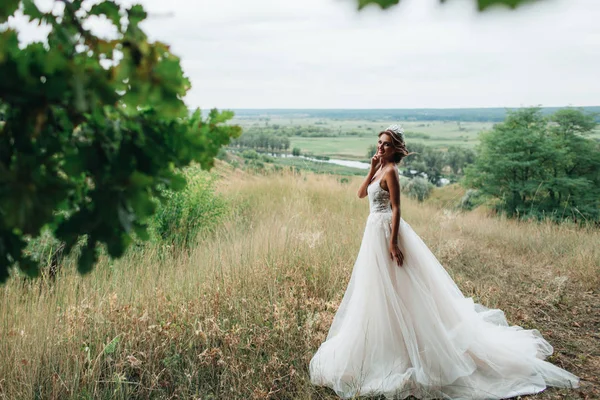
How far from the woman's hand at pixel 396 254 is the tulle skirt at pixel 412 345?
0.18 feet

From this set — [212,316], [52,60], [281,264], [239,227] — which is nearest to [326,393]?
[212,316]

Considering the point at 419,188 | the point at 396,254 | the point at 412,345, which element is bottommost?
the point at 419,188

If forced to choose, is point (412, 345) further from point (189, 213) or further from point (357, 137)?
point (357, 137)

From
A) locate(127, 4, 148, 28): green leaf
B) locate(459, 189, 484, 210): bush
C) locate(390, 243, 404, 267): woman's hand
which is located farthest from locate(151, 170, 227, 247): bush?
locate(459, 189, 484, 210): bush

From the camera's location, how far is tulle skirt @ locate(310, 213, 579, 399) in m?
3.84

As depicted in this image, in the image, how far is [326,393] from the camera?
3738mm

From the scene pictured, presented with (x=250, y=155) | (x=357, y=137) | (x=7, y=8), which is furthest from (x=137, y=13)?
(x=357, y=137)

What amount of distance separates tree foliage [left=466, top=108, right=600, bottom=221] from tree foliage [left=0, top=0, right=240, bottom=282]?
1564 cm

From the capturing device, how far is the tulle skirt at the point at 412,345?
3.84 m

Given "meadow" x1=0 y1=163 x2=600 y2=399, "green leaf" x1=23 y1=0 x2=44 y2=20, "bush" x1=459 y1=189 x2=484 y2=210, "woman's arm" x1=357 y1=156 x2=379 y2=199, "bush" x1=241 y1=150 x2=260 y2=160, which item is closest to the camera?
"green leaf" x1=23 y1=0 x2=44 y2=20

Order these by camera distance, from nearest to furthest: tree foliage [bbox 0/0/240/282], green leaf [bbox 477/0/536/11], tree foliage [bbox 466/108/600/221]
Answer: tree foliage [bbox 0/0/240/282] → green leaf [bbox 477/0/536/11] → tree foliage [bbox 466/108/600/221]

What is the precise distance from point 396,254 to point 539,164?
544 inches

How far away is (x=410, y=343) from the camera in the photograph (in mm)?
3969

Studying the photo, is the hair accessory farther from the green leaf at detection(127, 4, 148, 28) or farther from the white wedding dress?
the green leaf at detection(127, 4, 148, 28)
